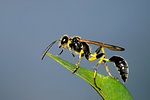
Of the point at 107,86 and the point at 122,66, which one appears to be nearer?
the point at 107,86

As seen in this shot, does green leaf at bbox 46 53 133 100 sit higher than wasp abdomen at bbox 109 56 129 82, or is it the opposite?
wasp abdomen at bbox 109 56 129 82

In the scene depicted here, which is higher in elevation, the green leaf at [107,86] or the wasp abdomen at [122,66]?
the wasp abdomen at [122,66]

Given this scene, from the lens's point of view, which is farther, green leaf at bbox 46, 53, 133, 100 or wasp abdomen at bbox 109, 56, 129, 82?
wasp abdomen at bbox 109, 56, 129, 82

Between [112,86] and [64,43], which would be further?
[64,43]

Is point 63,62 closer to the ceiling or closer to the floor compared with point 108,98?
closer to the ceiling

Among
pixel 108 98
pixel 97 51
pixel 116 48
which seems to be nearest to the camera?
pixel 108 98

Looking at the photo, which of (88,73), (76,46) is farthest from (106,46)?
(88,73)

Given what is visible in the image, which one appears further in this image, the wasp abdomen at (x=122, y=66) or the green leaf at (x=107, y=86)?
the wasp abdomen at (x=122, y=66)

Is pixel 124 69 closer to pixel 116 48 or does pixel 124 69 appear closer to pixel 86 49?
pixel 116 48
